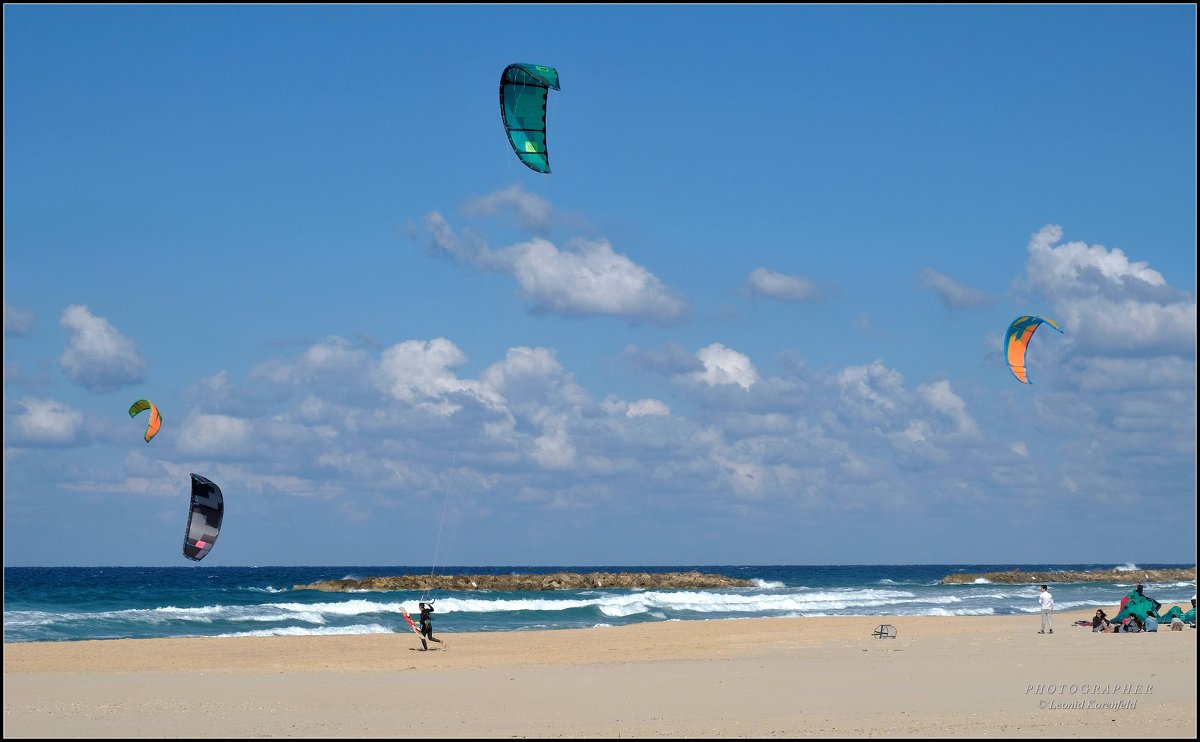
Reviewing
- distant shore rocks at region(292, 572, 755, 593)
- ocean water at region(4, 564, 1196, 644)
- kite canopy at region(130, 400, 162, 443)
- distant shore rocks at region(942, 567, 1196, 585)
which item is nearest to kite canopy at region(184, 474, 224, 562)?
kite canopy at region(130, 400, 162, 443)

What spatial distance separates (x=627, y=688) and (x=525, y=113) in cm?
806

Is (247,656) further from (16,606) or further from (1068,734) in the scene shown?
(16,606)

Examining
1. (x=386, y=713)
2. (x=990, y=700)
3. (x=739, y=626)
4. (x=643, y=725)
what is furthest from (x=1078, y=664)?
(x=739, y=626)

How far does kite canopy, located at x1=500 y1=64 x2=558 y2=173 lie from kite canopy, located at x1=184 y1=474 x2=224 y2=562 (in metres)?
8.25

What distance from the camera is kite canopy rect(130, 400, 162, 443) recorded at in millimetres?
20734

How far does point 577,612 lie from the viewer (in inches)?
1421

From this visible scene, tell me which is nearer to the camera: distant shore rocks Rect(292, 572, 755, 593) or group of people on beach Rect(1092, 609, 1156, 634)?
group of people on beach Rect(1092, 609, 1156, 634)

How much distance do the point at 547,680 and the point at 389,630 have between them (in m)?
13.7

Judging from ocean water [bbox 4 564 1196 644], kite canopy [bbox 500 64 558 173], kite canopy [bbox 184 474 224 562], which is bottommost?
ocean water [bbox 4 564 1196 644]

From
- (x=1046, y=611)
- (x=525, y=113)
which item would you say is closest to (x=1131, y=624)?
(x=1046, y=611)

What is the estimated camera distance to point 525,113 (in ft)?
55.1

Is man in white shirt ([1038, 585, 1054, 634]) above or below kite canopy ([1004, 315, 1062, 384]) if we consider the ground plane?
below

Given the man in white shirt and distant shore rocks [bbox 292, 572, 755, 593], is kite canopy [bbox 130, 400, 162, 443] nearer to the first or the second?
the man in white shirt

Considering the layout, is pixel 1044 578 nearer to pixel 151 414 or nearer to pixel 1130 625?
pixel 1130 625
